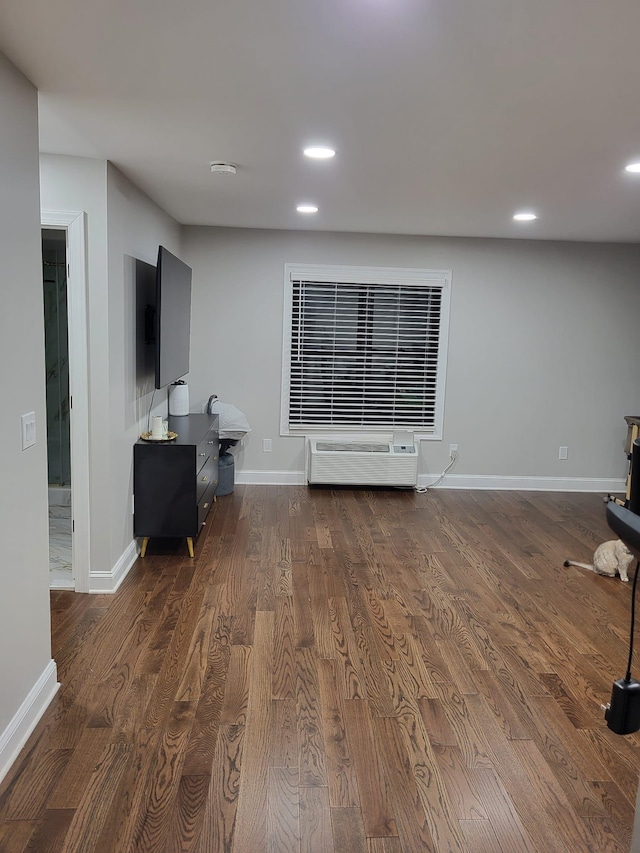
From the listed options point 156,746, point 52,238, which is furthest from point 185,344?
point 156,746

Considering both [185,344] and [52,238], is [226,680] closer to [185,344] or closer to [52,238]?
[185,344]

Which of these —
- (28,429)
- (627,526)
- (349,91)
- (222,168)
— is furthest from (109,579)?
(627,526)

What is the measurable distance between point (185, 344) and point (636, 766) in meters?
4.00

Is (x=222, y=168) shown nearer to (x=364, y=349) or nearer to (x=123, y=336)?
(x=123, y=336)

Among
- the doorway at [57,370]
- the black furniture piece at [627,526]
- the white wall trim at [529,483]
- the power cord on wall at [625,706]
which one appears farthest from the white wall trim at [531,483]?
the black furniture piece at [627,526]

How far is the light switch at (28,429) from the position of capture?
89.9 inches

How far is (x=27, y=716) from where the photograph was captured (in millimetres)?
2350

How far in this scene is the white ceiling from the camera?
1.72 meters

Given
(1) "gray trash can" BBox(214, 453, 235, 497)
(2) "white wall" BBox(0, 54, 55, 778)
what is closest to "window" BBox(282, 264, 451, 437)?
(1) "gray trash can" BBox(214, 453, 235, 497)

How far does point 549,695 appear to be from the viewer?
2.75m

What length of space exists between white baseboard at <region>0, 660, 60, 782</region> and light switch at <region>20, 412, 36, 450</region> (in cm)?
92

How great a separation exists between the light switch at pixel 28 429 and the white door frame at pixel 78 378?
1084 millimetres

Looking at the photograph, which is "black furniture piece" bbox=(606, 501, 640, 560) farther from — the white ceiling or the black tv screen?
the black tv screen

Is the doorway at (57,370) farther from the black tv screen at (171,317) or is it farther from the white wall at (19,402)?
the white wall at (19,402)
